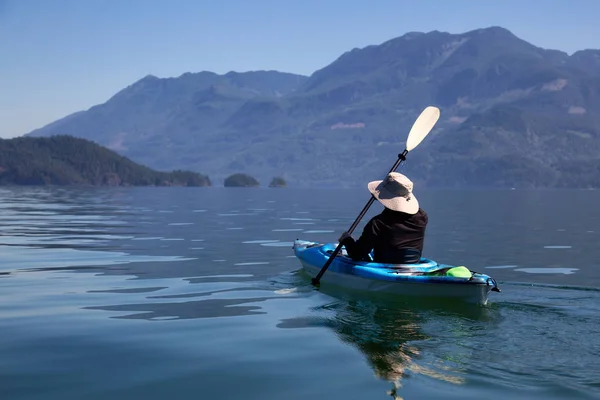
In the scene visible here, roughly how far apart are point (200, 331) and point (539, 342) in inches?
228

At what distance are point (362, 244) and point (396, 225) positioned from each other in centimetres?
109

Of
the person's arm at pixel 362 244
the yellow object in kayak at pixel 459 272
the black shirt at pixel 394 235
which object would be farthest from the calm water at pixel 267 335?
the black shirt at pixel 394 235

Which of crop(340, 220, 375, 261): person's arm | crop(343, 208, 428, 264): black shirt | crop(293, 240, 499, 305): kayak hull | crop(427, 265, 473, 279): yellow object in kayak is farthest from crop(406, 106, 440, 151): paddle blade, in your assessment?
crop(427, 265, 473, 279): yellow object in kayak

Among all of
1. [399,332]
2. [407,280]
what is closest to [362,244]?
[407,280]

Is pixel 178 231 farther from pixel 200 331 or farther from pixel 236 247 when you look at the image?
pixel 200 331

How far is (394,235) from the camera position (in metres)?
16.4

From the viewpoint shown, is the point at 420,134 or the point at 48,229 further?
the point at 48,229

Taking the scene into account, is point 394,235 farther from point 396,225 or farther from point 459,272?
point 459,272

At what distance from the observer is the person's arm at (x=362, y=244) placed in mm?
16578

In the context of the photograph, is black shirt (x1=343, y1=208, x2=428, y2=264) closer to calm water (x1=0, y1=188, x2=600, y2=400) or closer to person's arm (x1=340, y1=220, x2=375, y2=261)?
person's arm (x1=340, y1=220, x2=375, y2=261)

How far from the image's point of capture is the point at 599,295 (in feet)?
54.9

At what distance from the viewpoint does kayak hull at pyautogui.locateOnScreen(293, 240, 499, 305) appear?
14938mm

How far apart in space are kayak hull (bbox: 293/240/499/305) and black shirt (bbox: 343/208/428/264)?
0.88 ft

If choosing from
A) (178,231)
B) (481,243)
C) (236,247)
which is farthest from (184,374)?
(178,231)
